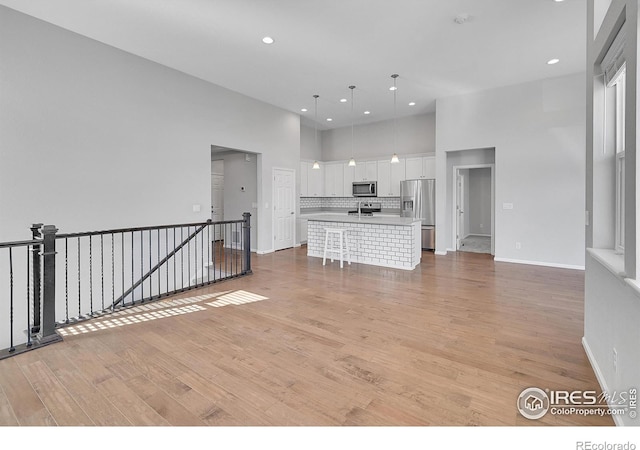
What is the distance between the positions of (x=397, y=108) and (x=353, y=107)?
1.13 metres

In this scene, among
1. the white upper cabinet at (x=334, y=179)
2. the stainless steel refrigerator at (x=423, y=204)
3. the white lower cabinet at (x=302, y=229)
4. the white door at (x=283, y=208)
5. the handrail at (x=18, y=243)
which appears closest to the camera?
the handrail at (x=18, y=243)

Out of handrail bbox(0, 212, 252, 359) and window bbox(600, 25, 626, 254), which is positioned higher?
window bbox(600, 25, 626, 254)

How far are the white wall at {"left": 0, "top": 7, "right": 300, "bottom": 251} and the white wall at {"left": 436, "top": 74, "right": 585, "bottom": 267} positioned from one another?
5338 millimetres

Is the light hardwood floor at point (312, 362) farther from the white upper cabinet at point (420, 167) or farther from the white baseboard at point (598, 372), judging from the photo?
the white upper cabinet at point (420, 167)

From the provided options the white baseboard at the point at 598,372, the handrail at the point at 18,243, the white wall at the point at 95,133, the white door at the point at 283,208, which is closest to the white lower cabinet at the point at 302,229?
the white door at the point at 283,208

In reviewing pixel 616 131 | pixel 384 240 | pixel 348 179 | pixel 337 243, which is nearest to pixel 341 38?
pixel 616 131

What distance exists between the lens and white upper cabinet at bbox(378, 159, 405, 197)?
27.1ft

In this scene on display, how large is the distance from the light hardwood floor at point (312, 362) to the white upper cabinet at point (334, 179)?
5.60m

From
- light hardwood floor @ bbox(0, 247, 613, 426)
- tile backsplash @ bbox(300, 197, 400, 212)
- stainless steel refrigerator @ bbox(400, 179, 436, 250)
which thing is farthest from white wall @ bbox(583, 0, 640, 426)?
tile backsplash @ bbox(300, 197, 400, 212)

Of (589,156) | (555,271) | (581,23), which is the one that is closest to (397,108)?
(581,23)

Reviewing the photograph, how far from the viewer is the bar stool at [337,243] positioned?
5934 mm

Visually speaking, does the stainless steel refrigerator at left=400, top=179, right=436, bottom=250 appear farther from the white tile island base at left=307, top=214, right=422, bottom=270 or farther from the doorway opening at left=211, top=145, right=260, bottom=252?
the doorway opening at left=211, top=145, right=260, bottom=252

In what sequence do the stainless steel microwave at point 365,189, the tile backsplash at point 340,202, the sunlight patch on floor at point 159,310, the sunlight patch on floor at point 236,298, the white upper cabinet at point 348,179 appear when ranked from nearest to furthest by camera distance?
the sunlight patch on floor at point 159,310, the sunlight patch on floor at point 236,298, the stainless steel microwave at point 365,189, the tile backsplash at point 340,202, the white upper cabinet at point 348,179

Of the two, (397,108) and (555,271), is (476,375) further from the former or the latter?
(397,108)
